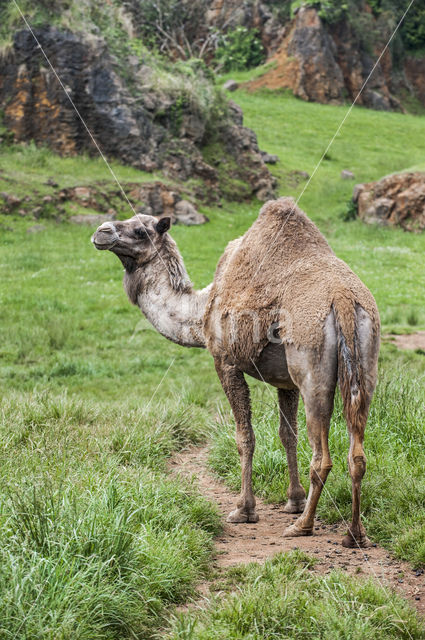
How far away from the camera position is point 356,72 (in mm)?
42250

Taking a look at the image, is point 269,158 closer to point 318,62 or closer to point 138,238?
point 318,62

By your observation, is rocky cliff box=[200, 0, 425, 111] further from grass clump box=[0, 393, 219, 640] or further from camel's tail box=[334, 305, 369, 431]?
camel's tail box=[334, 305, 369, 431]

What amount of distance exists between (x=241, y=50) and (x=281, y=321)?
43.7m

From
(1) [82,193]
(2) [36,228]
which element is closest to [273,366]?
(2) [36,228]

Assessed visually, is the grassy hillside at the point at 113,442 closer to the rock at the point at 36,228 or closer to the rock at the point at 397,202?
the rock at the point at 36,228

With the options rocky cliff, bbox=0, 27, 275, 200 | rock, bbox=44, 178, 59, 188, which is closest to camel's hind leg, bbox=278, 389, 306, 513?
rock, bbox=44, 178, 59, 188

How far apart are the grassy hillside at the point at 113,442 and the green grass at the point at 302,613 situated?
0.06m

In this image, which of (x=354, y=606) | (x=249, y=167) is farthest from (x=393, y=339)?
(x=249, y=167)

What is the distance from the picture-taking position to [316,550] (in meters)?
5.12

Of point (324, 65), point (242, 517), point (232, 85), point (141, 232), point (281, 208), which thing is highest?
point (324, 65)

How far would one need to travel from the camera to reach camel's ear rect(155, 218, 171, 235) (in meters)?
6.35

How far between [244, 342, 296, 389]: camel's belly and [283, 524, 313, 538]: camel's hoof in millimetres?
Answer: 1080

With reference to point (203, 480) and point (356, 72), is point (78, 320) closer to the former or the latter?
point (203, 480)

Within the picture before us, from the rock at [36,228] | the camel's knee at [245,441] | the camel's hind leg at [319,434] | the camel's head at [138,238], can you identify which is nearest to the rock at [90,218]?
the rock at [36,228]
